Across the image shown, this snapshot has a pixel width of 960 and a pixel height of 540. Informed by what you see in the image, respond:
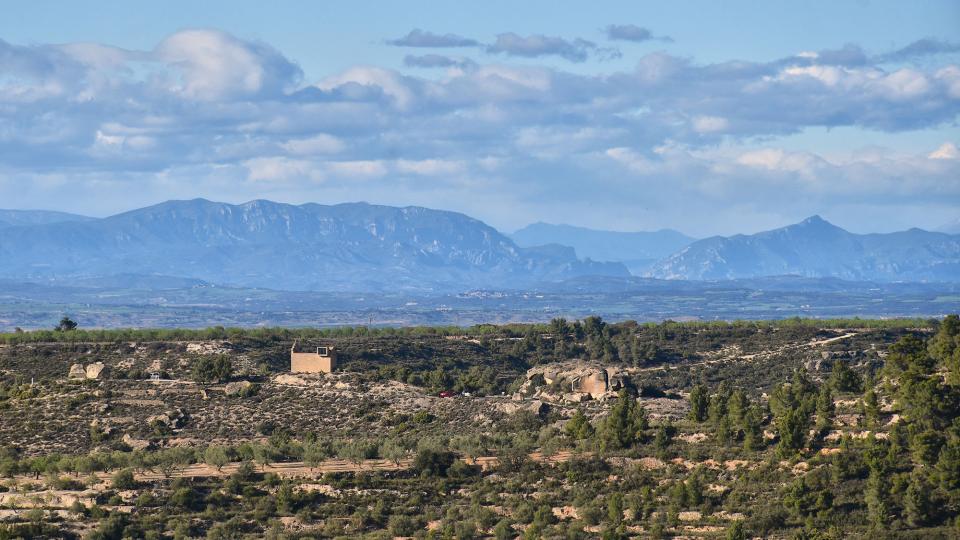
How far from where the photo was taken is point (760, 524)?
70.6m

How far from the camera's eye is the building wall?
116000 millimetres

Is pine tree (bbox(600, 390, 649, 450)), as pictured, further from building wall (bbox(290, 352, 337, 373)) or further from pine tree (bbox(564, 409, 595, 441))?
building wall (bbox(290, 352, 337, 373))

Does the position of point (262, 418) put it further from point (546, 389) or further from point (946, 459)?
point (946, 459)

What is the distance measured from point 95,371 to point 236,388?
46.4 feet

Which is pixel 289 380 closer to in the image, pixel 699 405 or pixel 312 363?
pixel 312 363

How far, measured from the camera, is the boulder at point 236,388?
356ft

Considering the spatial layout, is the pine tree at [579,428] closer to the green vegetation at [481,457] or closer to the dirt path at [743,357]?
the green vegetation at [481,457]

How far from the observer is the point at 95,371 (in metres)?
118

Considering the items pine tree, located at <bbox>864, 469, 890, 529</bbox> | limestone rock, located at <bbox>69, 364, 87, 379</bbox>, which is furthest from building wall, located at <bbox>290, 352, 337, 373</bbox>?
pine tree, located at <bbox>864, 469, 890, 529</bbox>

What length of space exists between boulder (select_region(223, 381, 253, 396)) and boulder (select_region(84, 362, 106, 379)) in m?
12.2

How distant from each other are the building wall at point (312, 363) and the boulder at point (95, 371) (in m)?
13.3

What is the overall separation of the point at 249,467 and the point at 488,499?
12031mm

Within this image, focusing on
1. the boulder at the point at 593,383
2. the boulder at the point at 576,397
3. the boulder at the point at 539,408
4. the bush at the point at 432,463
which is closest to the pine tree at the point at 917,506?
the bush at the point at 432,463

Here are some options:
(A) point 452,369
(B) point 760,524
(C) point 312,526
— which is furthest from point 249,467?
(A) point 452,369
